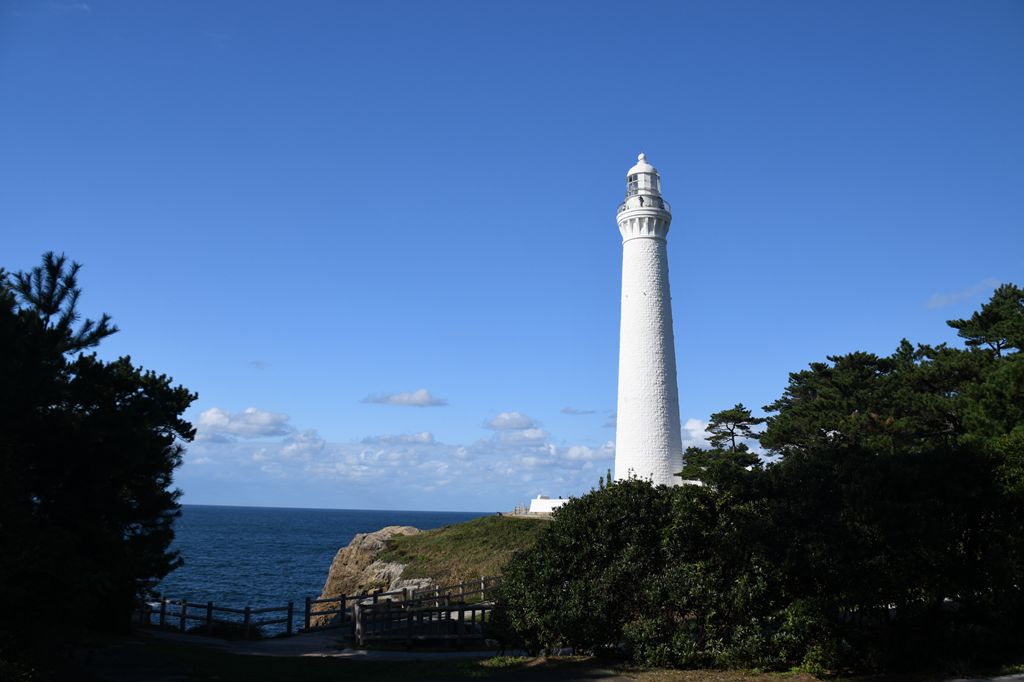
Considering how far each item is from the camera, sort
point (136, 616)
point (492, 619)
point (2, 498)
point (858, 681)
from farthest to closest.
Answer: point (136, 616)
point (492, 619)
point (858, 681)
point (2, 498)

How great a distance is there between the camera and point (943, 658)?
1366 cm

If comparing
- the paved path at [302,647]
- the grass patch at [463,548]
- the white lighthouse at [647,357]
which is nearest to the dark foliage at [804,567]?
the paved path at [302,647]

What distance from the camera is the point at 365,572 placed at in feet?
167

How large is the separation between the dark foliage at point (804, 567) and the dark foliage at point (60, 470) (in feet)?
29.2

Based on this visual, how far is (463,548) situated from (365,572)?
725 centimetres

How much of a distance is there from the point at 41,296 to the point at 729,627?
52.8ft

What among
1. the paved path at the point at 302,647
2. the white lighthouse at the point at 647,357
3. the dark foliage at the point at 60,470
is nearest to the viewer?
the dark foliage at the point at 60,470

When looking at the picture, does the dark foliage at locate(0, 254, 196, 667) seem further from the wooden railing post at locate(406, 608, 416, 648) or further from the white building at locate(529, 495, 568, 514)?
the white building at locate(529, 495, 568, 514)

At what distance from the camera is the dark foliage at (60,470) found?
1162 centimetres

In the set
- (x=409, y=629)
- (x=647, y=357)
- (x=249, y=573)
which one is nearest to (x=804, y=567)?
(x=409, y=629)

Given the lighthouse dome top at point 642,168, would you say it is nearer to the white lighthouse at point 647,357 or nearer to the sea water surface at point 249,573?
the white lighthouse at point 647,357

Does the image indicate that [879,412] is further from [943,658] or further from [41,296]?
[41,296]

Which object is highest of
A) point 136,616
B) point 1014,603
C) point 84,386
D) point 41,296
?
point 41,296

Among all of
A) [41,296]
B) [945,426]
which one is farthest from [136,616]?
[945,426]
